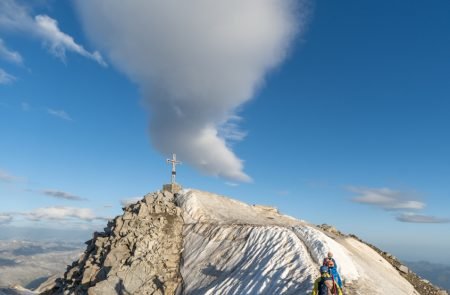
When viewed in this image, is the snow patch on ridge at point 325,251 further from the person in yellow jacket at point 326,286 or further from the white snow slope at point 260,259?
the person in yellow jacket at point 326,286

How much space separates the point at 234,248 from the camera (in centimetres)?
3700

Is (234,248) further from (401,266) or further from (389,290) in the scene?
(401,266)

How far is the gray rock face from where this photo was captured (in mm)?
35406

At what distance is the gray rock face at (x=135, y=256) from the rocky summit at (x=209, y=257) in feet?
0.30

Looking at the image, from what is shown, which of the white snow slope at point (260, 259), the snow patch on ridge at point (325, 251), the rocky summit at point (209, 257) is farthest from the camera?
the rocky summit at point (209, 257)

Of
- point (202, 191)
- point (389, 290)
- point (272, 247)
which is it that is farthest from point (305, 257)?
point (202, 191)

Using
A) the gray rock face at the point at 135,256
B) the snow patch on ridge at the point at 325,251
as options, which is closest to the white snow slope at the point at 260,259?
the snow patch on ridge at the point at 325,251

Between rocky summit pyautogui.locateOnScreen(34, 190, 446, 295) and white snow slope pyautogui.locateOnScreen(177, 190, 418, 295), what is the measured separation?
0.28 ft

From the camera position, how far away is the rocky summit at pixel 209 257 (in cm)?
2988

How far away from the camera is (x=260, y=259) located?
3312 centimetres

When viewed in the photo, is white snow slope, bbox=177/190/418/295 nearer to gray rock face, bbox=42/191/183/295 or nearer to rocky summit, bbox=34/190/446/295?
rocky summit, bbox=34/190/446/295

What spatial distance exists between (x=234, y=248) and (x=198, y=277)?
435 cm

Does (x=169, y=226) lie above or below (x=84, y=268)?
above

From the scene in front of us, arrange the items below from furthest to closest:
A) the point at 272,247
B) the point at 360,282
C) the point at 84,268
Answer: the point at 84,268 → the point at 272,247 → the point at 360,282
